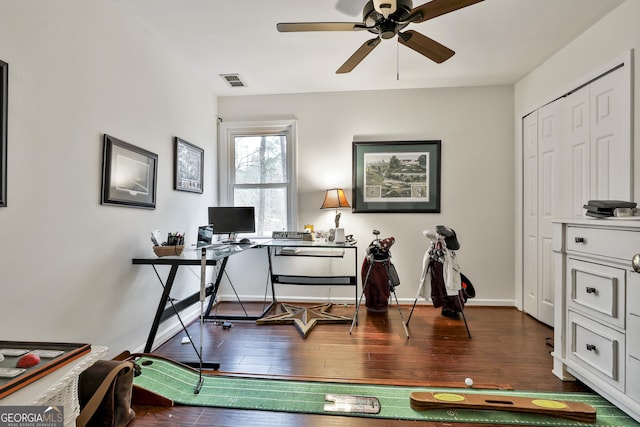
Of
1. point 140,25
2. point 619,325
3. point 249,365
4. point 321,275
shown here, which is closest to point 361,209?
point 321,275

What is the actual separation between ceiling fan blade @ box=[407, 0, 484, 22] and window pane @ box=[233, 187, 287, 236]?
250cm

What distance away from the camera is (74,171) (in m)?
1.83

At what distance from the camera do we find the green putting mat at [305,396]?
165cm

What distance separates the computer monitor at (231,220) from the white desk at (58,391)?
7.28ft

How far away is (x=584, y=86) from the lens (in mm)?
2553

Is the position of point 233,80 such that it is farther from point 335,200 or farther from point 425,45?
point 425,45

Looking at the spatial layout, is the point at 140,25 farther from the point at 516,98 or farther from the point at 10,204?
the point at 516,98

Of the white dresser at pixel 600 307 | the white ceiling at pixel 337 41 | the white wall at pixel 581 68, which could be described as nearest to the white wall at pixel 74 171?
the white ceiling at pixel 337 41

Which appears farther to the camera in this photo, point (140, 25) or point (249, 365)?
point (140, 25)

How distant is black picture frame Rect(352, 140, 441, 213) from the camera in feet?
12.0

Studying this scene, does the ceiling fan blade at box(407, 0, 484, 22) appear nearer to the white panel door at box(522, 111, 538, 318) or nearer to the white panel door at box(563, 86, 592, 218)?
the white panel door at box(563, 86, 592, 218)

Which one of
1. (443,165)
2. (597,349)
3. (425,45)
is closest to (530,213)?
(443,165)

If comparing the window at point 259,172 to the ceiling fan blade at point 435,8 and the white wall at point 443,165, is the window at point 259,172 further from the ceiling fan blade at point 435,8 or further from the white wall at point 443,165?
the ceiling fan blade at point 435,8

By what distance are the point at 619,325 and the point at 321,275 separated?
2.74 metres
